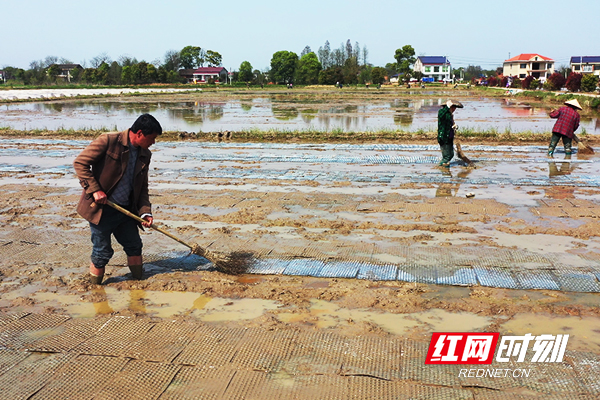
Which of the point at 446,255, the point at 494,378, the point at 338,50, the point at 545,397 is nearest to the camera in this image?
the point at 545,397

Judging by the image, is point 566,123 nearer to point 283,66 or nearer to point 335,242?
point 335,242

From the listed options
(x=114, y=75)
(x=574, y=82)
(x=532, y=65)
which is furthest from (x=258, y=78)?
(x=574, y=82)

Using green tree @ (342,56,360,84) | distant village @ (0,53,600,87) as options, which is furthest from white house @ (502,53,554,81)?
green tree @ (342,56,360,84)

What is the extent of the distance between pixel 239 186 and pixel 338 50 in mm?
105257

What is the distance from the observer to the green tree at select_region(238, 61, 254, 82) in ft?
259

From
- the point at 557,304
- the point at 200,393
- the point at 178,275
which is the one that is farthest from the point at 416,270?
the point at 200,393

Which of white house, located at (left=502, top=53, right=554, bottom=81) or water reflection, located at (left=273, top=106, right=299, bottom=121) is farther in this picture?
white house, located at (left=502, top=53, right=554, bottom=81)

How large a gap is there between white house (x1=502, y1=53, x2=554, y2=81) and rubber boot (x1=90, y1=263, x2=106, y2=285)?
8824cm

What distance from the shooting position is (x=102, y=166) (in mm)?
4000

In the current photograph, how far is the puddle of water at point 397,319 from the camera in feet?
11.5

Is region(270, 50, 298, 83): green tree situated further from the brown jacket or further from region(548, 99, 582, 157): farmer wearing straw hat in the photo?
the brown jacket

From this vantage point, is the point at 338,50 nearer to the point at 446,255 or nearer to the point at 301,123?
the point at 301,123

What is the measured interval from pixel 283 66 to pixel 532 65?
131ft

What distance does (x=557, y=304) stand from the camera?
379 centimetres
